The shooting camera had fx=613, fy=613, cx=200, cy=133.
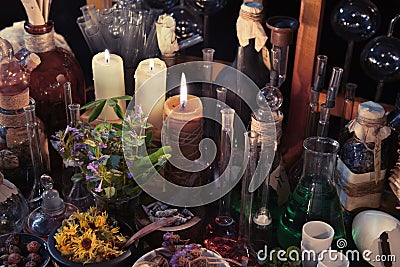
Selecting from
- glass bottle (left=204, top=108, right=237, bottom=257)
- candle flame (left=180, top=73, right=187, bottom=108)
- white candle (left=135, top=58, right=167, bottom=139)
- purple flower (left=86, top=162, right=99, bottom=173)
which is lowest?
glass bottle (left=204, top=108, right=237, bottom=257)

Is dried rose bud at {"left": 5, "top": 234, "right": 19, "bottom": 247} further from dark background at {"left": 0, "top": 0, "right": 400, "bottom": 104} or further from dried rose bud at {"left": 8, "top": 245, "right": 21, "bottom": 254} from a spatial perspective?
dark background at {"left": 0, "top": 0, "right": 400, "bottom": 104}

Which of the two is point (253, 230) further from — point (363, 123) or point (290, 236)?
point (363, 123)

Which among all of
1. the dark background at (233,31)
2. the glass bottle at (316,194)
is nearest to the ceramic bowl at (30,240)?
the glass bottle at (316,194)

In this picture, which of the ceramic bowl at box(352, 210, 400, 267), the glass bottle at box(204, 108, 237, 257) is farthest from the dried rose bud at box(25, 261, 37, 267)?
the ceramic bowl at box(352, 210, 400, 267)

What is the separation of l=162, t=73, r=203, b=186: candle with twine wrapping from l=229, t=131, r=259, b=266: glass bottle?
0.11 m

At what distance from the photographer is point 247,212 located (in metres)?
0.85

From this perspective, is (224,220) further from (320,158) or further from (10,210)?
(10,210)

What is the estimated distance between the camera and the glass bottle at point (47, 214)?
2.83ft

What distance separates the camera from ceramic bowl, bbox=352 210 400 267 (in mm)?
845

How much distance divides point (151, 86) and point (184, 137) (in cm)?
12

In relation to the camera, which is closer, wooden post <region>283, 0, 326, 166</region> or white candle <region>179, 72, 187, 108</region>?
white candle <region>179, 72, 187, 108</region>

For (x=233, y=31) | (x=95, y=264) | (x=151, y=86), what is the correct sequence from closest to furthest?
(x=95, y=264)
(x=151, y=86)
(x=233, y=31)

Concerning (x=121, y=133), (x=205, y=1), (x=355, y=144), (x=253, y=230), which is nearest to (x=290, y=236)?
(x=253, y=230)

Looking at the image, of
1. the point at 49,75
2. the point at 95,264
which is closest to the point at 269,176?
the point at 95,264
